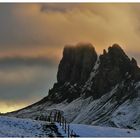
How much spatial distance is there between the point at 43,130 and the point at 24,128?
203 centimetres

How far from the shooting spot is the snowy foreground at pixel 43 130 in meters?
49.2

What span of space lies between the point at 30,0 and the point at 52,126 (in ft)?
44.8

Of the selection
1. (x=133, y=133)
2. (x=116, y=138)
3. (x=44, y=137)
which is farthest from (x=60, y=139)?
(x=133, y=133)

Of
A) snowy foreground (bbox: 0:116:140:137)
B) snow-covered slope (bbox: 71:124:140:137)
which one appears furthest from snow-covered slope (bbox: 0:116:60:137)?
snow-covered slope (bbox: 71:124:140:137)

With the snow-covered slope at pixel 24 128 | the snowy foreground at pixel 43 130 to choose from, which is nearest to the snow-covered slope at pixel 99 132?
the snowy foreground at pixel 43 130

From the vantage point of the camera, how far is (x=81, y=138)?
4922 centimetres

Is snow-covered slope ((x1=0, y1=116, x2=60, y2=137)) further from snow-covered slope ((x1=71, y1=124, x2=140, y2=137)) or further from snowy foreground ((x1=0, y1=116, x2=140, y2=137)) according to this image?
snow-covered slope ((x1=71, y1=124, x2=140, y2=137))

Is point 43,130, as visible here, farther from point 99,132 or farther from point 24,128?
point 99,132

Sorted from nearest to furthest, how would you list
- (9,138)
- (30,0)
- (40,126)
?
(9,138) → (30,0) → (40,126)

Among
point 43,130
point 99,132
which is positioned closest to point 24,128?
point 43,130

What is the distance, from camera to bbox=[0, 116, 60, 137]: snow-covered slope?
4809 cm

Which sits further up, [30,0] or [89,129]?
[30,0]

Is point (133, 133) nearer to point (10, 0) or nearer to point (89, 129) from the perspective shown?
point (89, 129)

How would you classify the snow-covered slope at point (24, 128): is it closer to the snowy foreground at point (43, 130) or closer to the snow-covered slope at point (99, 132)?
the snowy foreground at point (43, 130)
